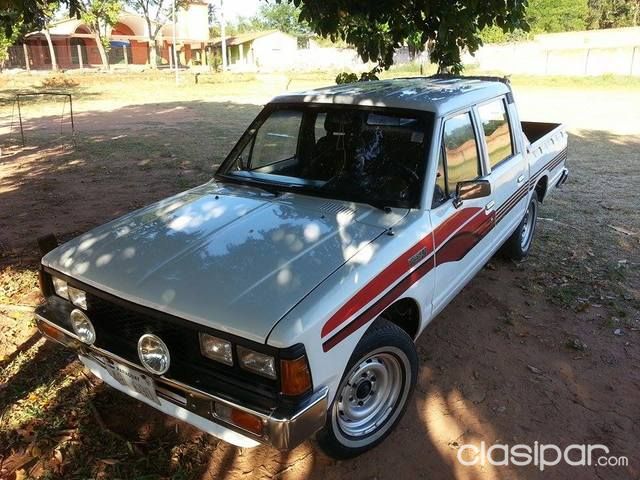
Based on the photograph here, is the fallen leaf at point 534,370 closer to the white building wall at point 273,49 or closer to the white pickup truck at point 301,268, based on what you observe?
the white pickup truck at point 301,268

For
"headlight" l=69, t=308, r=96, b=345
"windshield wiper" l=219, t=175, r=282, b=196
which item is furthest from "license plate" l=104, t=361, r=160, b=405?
"windshield wiper" l=219, t=175, r=282, b=196

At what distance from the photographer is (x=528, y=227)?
17.0 feet

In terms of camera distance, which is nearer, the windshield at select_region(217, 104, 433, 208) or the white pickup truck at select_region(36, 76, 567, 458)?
the white pickup truck at select_region(36, 76, 567, 458)

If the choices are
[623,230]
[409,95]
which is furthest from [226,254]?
[623,230]

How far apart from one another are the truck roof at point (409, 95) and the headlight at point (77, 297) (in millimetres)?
1945

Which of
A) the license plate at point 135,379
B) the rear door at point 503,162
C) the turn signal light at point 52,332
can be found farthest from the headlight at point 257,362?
the rear door at point 503,162

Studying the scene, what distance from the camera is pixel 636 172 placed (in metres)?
8.60

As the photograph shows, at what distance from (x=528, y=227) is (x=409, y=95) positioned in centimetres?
240

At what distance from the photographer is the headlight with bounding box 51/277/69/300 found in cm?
270

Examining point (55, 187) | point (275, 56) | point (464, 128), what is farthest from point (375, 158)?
point (275, 56)

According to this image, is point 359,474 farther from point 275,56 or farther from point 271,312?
point 275,56

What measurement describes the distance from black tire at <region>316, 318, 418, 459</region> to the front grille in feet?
1.39

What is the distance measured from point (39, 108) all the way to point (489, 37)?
36211 millimetres

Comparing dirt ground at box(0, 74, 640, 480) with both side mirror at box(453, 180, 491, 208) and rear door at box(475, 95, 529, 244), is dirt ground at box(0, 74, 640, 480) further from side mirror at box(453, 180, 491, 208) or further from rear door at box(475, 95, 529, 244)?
side mirror at box(453, 180, 491, 208)
